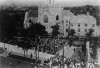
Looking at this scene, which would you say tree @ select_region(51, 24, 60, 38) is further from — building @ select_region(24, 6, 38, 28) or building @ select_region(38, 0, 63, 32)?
building @ select_region(24, 6, 38, 28)

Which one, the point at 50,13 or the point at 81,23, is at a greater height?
the point at 50,13

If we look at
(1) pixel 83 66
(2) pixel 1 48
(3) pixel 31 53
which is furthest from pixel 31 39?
(1) pixel 83 66

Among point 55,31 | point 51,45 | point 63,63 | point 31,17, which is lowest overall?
point 63,63

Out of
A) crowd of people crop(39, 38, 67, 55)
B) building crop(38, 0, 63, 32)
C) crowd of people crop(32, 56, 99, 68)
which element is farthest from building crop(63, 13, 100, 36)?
crowd of people crop(32, 56, 99, 68)

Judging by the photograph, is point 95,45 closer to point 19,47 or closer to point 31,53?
point 31,53

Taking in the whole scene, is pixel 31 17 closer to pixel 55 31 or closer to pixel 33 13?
pixel 33 13

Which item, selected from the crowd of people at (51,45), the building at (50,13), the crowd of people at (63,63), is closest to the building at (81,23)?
Answer: the building at (50,13)

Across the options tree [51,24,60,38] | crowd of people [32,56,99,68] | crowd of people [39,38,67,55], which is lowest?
crowd of people [32,56,99,68]

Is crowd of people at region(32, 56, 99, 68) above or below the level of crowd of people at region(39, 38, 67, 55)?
below

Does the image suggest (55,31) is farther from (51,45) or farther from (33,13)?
(33,13)

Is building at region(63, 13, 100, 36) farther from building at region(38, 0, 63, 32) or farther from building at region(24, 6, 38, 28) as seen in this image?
building at region(24, 6, 38, 28)

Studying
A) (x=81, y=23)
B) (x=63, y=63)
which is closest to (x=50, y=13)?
(x=81, y=23)
